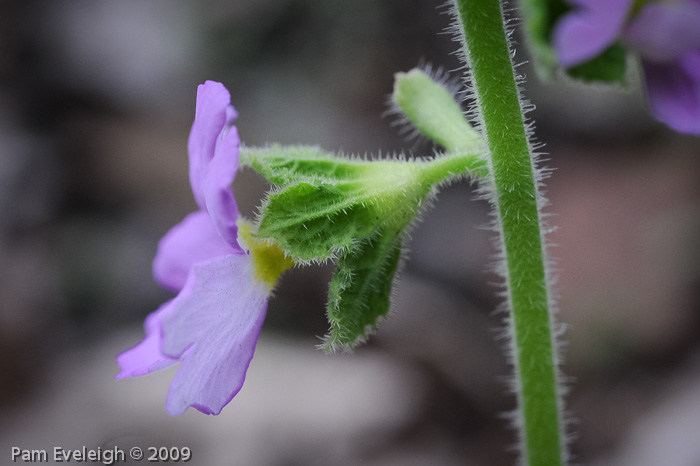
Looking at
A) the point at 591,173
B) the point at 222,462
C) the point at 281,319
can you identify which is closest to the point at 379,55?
the point at 591,173

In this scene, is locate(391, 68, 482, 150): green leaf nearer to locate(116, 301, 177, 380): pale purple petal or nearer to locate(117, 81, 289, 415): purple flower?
locate(117, 81, 289, 415): purple flower

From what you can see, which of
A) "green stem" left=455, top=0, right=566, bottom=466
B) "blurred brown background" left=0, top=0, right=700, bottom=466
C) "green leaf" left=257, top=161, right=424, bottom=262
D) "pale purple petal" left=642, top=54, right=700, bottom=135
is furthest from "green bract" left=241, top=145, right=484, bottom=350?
"blurred brown background" left=0, top=0, right=700, bottom=466

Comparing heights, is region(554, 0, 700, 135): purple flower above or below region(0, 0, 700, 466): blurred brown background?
below

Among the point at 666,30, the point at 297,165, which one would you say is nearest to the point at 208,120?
the point at 297,165

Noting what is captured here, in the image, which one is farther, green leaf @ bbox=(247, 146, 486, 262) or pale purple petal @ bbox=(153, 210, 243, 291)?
pale purple petal @ bbox=(153, 210, 243, 291)

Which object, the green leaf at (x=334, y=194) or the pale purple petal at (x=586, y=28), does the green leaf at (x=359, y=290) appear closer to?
the green leaf at (x=334, y=194)

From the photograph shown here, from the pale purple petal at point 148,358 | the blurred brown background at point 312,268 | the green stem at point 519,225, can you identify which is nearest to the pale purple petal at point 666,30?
the green stem at point 519,225

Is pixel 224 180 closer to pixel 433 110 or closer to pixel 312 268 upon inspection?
pixel 433 110
